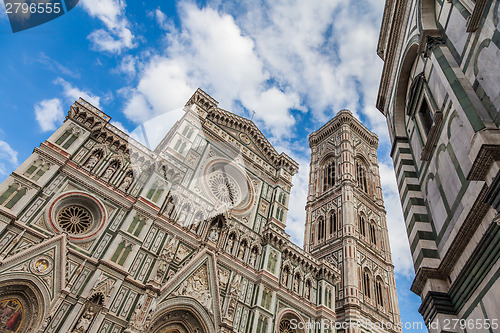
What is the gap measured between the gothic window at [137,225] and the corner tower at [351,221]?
53.8 feet

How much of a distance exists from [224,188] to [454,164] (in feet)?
57.4

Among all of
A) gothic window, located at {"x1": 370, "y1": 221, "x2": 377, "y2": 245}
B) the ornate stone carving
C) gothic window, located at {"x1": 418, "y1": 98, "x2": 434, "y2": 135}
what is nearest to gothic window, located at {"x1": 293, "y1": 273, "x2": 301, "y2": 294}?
the ornate stone carving

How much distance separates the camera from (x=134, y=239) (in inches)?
629

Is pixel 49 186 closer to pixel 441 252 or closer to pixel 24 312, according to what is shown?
pixel 24 312

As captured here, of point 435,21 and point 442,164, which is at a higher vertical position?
point 435,21

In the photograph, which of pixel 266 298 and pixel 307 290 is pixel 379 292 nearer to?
pixel 307 290

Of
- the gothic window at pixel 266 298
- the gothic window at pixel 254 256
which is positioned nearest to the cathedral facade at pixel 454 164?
the gothic window at pixel 266 298

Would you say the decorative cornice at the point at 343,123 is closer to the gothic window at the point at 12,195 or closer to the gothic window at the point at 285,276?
the gothic window at the point at 285,276

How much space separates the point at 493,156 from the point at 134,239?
14.8 m

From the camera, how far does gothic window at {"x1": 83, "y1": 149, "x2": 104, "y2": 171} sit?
16891mm

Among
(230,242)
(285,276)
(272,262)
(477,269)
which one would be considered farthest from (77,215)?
(477,269)

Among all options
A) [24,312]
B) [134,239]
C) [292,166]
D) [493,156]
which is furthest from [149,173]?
[493,156]

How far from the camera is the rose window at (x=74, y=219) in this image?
→ 15031mm

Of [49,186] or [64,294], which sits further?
[49,186]
